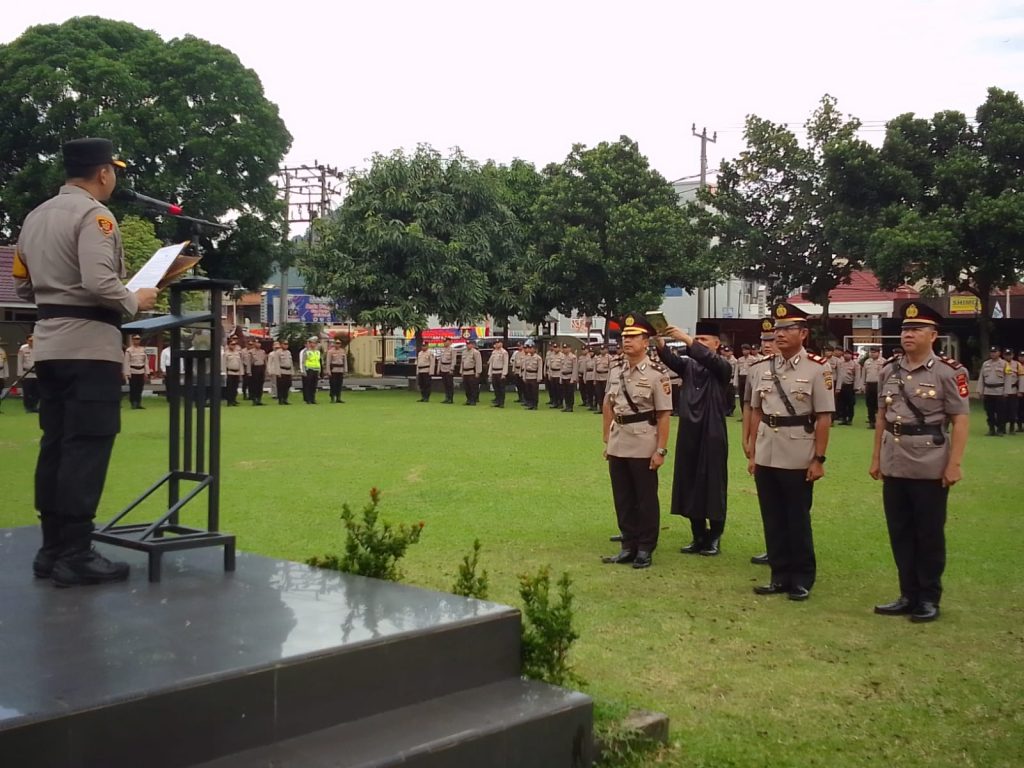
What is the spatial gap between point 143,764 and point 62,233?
2339 mm

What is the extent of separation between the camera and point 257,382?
27047 millimetres

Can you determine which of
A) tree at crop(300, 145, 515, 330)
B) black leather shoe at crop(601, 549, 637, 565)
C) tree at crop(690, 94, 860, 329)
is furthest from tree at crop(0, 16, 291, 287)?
black leather shoe at crop(601, 549, 637, 565)

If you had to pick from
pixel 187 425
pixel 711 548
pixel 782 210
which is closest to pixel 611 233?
pixel 782 210

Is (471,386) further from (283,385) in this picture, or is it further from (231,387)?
(231,387)

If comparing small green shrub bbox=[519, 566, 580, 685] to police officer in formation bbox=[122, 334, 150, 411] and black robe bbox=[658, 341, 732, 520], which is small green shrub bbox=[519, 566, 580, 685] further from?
police officer in formation bbox=[122, 334, 150, 411]

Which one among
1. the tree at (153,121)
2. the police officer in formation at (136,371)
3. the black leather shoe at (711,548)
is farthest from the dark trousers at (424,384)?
the black leather shoe at (711,548)

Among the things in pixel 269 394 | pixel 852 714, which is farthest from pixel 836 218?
pixel 852 714

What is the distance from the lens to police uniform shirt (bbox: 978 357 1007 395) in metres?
20.3

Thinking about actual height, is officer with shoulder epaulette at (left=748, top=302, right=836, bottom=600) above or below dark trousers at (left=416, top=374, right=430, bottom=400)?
above

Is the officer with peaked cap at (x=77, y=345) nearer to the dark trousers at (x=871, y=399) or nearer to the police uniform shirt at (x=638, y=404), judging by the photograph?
the police uniform shirt at (x=638, y=404)

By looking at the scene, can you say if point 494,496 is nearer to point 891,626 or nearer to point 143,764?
point 891,626

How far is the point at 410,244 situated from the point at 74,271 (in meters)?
27.7

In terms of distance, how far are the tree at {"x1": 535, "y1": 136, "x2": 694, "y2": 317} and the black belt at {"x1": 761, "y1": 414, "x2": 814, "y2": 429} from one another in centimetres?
2560

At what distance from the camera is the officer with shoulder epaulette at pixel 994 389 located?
20312 mm
